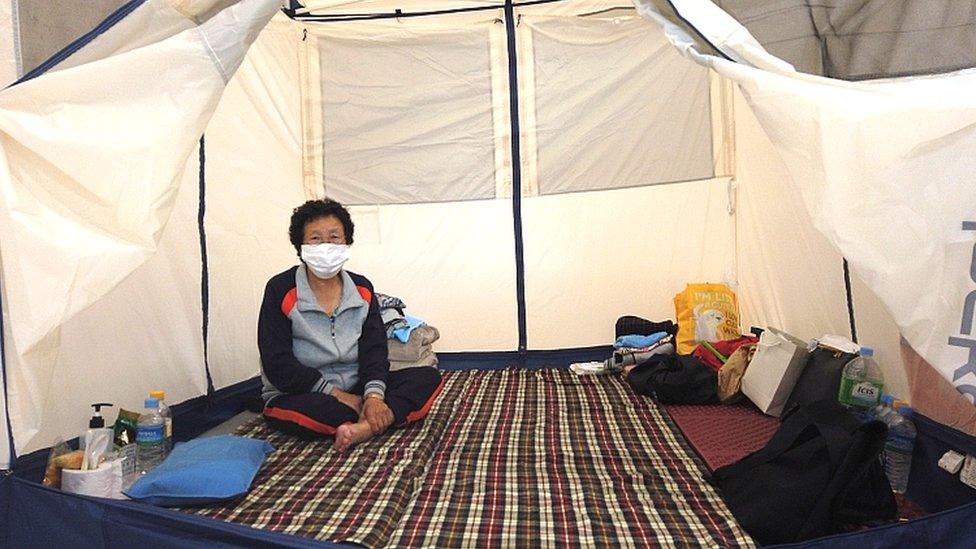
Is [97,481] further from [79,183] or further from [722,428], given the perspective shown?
[722,428]

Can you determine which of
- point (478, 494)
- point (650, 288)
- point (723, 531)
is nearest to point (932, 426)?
point (723, 531)

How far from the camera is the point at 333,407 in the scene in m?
2.21

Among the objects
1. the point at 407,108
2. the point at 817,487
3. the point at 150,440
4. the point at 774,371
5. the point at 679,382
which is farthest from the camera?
the point at 407,108

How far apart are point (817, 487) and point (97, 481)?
1784mm

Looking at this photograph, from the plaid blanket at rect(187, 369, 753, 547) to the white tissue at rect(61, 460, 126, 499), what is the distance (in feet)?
0.90

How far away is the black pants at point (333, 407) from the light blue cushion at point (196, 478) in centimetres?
29

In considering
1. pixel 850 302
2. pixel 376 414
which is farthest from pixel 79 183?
pixel 850 302

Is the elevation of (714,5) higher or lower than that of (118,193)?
higher

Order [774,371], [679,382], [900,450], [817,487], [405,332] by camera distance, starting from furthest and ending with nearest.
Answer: [405,332] < [679,382] < [774,371] < [900,450] < [817,487]

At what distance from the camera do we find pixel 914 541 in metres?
1.38

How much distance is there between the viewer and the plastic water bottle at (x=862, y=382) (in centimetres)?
208

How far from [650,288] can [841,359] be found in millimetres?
1385

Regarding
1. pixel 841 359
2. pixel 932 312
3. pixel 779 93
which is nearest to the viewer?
pixel 932 312

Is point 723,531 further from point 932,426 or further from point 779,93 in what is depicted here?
point 779,93
